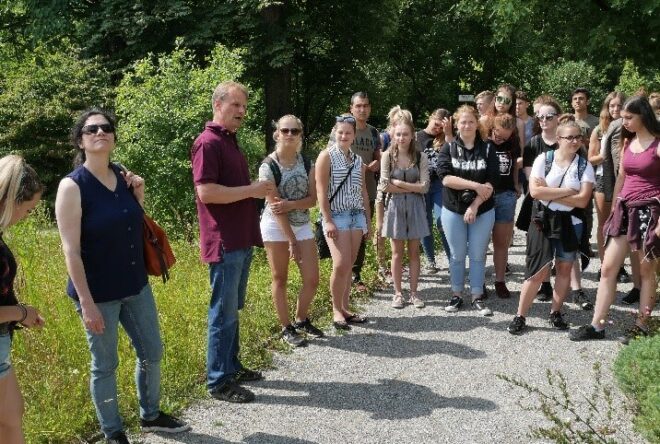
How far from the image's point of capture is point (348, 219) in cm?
612

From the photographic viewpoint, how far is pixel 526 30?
16641 millimetres

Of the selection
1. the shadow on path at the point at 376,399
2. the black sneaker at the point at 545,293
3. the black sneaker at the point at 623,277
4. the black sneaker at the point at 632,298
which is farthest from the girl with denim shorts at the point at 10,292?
the black sneaker at the point at 623,277

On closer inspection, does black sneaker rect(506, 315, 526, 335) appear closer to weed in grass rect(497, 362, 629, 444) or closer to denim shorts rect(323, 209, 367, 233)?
weed in grass rect(497, 362, 629, 444)

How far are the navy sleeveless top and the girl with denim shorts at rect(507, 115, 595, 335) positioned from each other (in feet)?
11.4

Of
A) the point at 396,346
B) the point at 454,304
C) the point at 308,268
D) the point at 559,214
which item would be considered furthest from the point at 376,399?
the point at 559,214

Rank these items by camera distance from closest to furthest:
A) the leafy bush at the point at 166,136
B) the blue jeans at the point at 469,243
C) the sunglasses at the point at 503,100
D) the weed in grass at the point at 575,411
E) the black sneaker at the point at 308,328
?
1. the weed in grass at the point at 575,411
2. the black sneaker at the point at 308,328
3. the blue jeans at the point at 469,243
4. the sunglasses at the point at 503,100
5. the leafy bush at the point at 166,136

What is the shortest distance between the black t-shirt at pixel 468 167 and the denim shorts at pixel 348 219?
1.01 metres

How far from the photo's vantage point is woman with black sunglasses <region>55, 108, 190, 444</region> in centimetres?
364

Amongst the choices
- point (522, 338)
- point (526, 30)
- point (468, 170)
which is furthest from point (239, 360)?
point (526, 30)

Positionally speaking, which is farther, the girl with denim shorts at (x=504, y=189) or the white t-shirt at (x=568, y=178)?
the girl with denim shorts at (x=504, y=189)

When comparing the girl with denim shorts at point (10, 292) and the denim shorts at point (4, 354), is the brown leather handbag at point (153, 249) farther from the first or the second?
the denim shorts at point (4, 354)

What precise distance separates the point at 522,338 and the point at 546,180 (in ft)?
4.49

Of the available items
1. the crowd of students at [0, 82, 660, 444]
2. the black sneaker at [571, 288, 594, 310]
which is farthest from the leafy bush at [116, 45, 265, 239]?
the black sneaker at [571, 288, 594, 310]

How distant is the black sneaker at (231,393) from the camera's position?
15.4 ft
